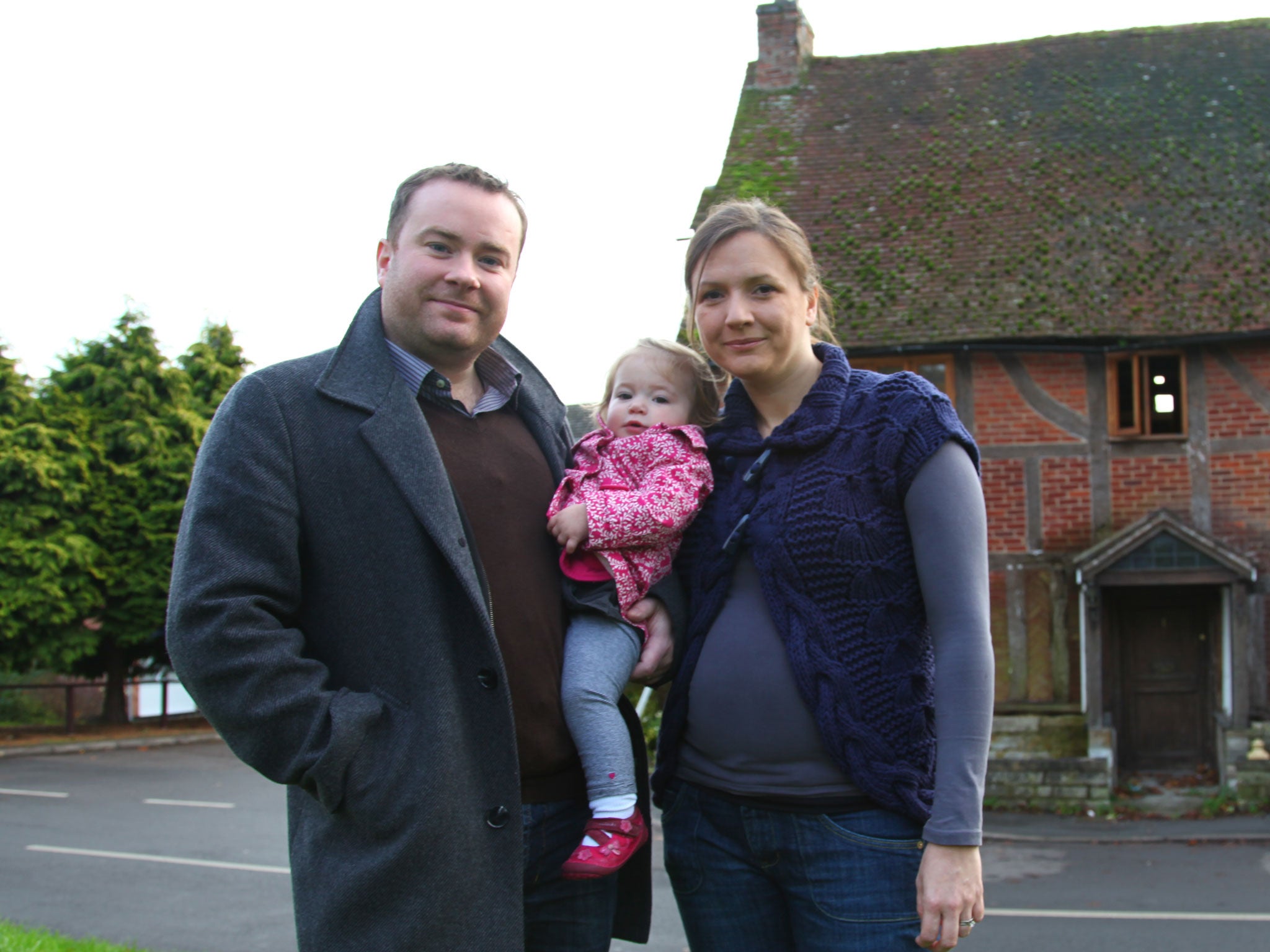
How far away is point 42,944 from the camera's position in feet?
18.5

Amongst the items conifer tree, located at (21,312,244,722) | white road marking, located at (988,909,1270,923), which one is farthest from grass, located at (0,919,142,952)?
conifer tree, located at (21,312,244,722)

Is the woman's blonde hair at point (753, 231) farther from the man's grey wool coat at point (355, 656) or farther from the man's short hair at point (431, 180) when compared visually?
the man's grey wool coat at point (355, 656)

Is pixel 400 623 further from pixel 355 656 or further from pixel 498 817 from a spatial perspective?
pixel 498 817

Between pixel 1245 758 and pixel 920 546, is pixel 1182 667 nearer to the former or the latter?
pixel 1245 758

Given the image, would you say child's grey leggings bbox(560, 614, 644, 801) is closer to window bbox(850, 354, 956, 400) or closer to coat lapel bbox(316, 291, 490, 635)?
coat lapel bbox(316, 291, 490, 635)

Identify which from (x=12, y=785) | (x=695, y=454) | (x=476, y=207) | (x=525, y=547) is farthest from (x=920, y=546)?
(x=12, y=785)

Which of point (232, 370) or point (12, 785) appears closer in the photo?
point (12, 785)

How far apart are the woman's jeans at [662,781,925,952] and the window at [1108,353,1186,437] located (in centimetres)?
1240

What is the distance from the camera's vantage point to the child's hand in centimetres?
265

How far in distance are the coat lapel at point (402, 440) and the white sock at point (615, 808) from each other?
0.55 meters

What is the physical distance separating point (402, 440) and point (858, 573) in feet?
3.33

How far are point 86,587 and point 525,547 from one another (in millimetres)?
21091

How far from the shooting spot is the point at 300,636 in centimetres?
226

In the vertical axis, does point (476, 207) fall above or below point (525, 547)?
above
